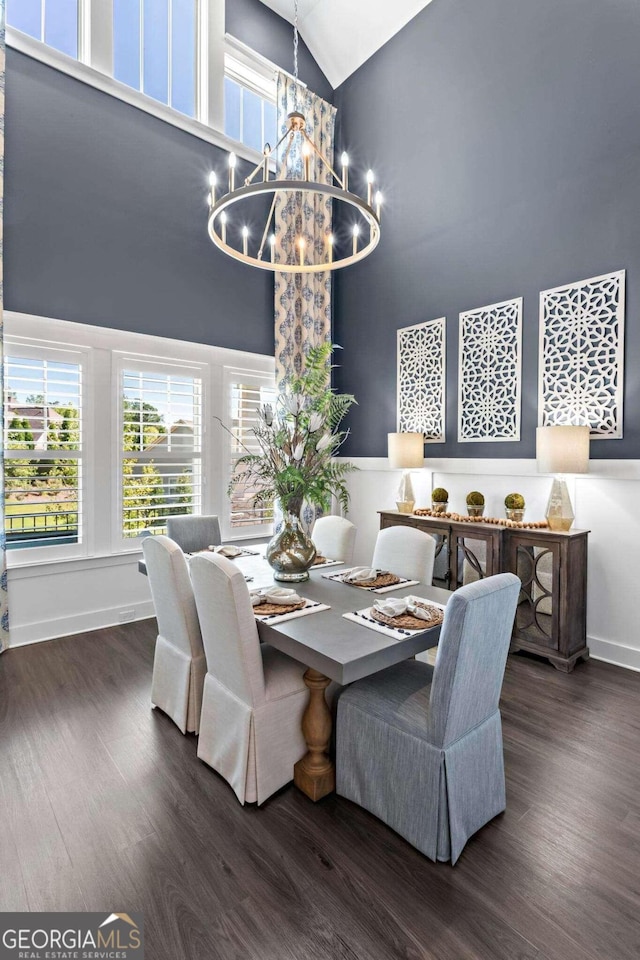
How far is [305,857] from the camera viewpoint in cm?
171

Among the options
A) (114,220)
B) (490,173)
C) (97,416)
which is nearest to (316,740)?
(97,416)

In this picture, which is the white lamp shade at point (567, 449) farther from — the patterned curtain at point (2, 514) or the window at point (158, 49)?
the window at point (158, 49)

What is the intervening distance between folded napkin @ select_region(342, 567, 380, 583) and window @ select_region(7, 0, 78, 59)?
14.5 ft

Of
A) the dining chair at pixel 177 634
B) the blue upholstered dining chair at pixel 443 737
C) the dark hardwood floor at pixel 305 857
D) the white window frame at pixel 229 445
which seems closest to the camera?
the dark hardwood floor at pixel 305 857

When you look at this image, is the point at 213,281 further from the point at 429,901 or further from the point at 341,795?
the point at 429,901

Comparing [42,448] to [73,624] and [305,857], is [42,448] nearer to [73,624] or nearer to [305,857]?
[73,624]

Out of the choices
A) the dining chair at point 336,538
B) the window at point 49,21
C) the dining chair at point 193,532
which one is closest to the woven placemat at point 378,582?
the dining chair at point 336,538

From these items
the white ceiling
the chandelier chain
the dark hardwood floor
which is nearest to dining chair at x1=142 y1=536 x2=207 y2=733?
the dark hardwood floor

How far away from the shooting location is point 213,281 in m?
4.63

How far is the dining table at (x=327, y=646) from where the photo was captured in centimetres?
169

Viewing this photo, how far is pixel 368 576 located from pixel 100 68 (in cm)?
443

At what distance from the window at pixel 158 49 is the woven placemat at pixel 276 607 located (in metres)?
4.50

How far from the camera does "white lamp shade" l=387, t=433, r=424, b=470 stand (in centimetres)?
432

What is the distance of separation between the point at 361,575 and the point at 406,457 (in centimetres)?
191
